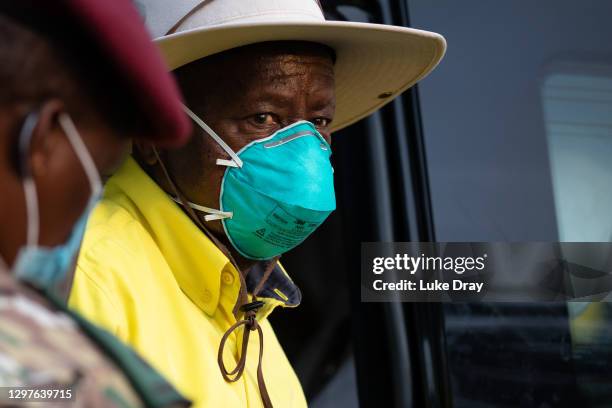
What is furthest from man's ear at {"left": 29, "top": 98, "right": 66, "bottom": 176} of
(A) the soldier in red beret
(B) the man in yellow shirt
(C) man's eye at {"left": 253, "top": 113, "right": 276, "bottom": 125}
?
(C) man's eye at {"left": 253, "top": 113, "right": 276, "bottom": 125}

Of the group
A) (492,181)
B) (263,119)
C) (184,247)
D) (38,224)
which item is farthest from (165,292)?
(492,181)

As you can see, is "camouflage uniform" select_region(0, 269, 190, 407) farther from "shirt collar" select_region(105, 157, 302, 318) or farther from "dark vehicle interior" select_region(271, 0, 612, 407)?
"dark vehicle interior" select_region(271, 0, 612, 407)

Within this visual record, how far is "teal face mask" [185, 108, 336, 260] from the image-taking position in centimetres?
186

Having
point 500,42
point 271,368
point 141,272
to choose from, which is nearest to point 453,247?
point 500,42

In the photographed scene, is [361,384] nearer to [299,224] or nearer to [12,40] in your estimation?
[299,224]

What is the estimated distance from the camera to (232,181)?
1.89 meters

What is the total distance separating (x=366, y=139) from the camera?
2592mm

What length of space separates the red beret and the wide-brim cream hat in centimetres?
102

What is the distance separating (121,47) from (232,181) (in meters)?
1.14

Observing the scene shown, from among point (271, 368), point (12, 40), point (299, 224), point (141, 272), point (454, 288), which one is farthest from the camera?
point (454, 288)

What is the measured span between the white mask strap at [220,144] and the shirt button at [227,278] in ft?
0.73

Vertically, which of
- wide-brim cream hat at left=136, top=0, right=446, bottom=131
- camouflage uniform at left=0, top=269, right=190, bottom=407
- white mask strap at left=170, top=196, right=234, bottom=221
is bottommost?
camouflage uniform at left=0, top=269, right=190, bottom=407

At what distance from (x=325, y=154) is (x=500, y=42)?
90 cm

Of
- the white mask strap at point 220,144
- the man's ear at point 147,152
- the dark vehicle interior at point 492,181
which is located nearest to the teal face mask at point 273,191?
the white mask strap at point 220,144
